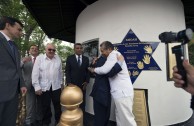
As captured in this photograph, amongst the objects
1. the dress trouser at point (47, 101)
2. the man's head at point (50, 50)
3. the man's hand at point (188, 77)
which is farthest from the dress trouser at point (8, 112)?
the man's hand at point (188, 77)

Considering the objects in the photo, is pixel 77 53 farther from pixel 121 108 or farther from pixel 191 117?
pixel 191 117

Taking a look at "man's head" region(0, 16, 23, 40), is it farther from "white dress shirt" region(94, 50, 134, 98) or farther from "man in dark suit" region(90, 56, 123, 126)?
"man in dark suit" region(90, 56, 123, 126)

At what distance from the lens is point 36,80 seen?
4637 millimetres

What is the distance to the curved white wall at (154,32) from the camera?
481cm

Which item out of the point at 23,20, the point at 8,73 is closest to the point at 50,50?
the point at 8,73

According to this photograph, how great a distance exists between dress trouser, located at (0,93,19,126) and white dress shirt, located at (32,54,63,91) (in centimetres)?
182

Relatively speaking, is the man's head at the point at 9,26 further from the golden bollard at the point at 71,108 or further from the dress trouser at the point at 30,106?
the dress trouser at the point at 30,106

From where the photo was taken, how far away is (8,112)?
277 cm

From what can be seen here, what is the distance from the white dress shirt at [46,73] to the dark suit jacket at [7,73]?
1.89m

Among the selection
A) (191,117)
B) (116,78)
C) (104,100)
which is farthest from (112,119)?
(191,117)

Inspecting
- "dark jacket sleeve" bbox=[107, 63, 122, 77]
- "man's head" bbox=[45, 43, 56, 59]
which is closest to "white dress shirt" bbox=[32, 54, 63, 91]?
"man's head" bbox=[45, 43, 56, 59]

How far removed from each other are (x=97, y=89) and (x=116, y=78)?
0.49m

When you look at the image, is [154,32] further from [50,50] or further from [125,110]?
[50,50]

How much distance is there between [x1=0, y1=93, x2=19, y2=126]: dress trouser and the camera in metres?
2.70
